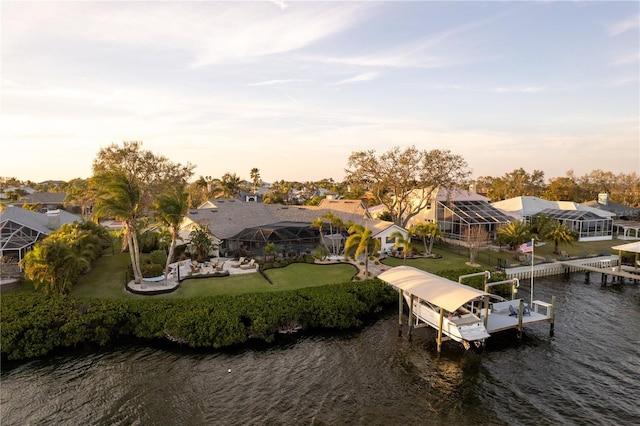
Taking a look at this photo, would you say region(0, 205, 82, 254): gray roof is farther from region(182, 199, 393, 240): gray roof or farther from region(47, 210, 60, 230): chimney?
region(182, 199, 393, 240): gray roof

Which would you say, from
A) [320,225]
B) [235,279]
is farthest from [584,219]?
[235,279]

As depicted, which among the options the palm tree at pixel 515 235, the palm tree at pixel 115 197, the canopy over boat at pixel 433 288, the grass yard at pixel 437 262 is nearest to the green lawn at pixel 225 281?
the palm tree at pixel 115 197

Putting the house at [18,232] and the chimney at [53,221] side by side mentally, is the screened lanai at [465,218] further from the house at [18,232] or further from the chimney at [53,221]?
the chimney at [53,221]

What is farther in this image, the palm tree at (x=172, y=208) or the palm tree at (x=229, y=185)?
the palm tree at (x=229, y=185)

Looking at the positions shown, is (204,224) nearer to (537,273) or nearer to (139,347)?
(139,347)

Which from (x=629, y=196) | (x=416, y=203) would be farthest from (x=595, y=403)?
(x=629, y=196)

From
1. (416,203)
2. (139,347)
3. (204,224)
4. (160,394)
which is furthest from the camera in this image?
(416,203)

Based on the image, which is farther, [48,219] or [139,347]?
[48,219]
